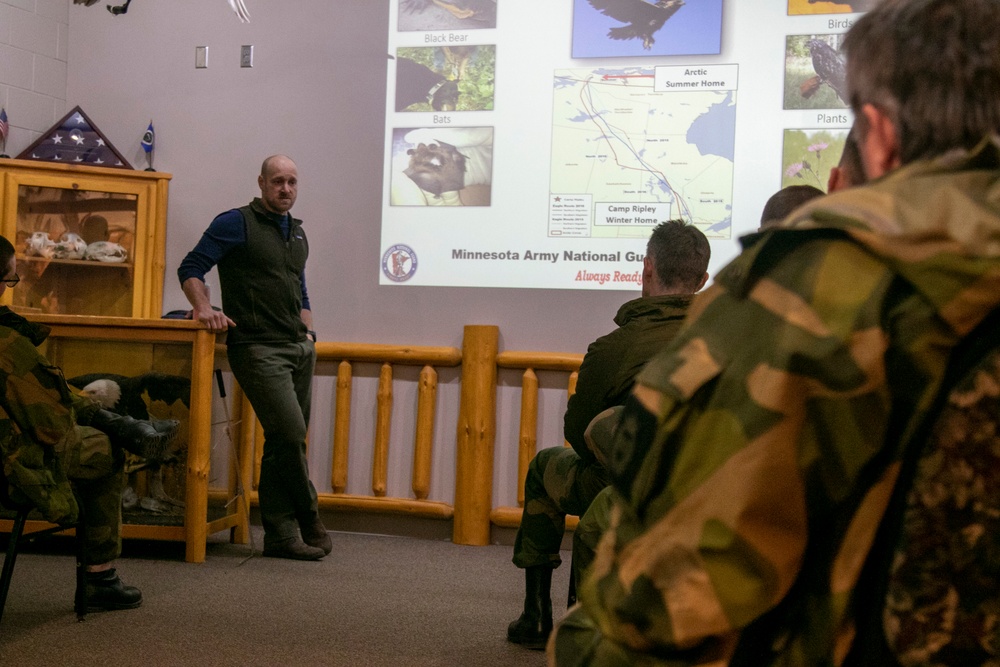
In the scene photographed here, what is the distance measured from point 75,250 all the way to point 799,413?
4644mm

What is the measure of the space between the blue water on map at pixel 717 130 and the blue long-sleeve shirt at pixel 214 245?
2.08 meters

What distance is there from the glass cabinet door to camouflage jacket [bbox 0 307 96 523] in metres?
2.18

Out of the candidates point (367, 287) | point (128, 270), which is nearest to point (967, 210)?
point (367, 287)

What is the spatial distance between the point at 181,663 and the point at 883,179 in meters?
2.41

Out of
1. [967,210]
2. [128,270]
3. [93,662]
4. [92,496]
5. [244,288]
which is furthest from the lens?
[128,270]

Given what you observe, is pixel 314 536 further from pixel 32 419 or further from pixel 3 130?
pixel 3 130

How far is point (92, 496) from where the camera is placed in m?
3.00

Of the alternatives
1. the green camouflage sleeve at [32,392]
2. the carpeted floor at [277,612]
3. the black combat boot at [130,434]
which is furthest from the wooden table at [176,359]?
the green camouflage sleeve at [32,392]

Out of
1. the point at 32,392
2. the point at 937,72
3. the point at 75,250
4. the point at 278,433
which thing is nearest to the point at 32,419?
the point at 32,392

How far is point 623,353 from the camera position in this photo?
2.42m

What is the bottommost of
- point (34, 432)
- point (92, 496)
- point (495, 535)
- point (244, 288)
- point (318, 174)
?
point (495, 535)

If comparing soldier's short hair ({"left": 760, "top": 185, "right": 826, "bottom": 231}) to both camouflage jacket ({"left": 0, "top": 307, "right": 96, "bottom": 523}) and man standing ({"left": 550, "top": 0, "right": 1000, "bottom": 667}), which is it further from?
camouflage jacket ({"left": 0, "top": 307, "right": 96, "bottom": 523})

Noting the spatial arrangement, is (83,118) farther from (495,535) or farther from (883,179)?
(883,179)

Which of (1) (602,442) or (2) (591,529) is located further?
(2) (591,529)
